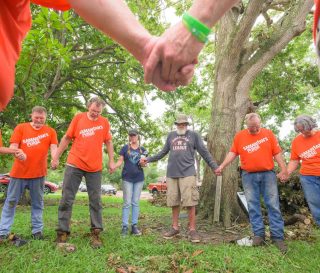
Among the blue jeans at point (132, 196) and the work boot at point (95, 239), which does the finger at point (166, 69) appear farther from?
the blue jeans at point (132, 196)

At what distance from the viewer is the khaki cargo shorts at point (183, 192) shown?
5.96 meters

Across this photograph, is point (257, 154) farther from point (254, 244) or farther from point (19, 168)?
point (19, 168)

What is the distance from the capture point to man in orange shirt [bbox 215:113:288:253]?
5723mm

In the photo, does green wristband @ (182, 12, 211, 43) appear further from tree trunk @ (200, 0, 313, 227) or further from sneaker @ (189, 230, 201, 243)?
tree trunk @ (200, 0, 313, 227)

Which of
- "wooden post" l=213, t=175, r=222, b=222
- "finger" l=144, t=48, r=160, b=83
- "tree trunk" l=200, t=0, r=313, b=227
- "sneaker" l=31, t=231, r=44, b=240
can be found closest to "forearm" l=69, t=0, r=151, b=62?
"finger" l=144, t=48, r=160, b=83

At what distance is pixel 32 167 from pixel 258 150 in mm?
3688

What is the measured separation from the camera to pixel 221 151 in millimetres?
7555

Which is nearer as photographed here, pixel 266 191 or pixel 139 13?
pixel 266 191

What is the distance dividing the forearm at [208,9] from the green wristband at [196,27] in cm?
2

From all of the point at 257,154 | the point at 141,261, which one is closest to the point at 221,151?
the point at 257,154

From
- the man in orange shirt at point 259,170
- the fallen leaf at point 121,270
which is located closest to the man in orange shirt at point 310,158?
the man in orange shirt at point 259,170

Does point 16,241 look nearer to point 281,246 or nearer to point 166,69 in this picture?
point 281,246

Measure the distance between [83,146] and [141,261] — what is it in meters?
2.05

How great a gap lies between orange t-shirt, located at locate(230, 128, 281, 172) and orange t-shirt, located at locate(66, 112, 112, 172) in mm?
2442
